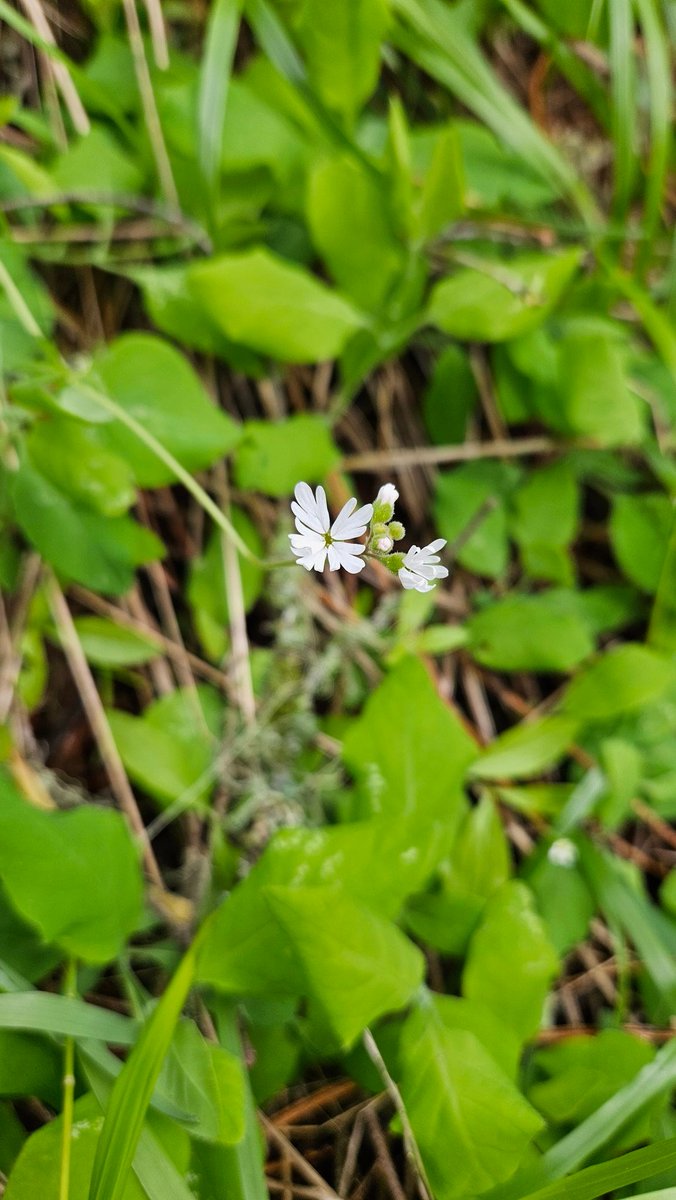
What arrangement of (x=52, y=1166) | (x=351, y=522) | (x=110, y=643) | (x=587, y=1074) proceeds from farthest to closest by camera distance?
(x=110, y=643), (x=587, y=1074), (x=52, y=1166), (x=351, y=522)

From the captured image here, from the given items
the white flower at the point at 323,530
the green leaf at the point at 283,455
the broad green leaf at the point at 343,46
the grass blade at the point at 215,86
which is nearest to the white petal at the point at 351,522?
the white flower at the point at 323,530

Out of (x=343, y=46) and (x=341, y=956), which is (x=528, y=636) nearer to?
(x=341, y=956)

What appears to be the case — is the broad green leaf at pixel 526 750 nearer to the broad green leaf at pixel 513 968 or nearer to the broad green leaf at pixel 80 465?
the broad green leaf at pixel 513 968

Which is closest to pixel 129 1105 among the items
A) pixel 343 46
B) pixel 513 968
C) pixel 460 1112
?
pixel 460 1112

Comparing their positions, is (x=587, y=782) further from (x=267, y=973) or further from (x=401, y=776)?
(x=267, y=973)

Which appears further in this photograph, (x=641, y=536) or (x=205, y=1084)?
(x=641, y=536)

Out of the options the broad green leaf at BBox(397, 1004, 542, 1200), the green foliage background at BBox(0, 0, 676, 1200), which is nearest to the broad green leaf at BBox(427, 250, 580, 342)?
the green foliage background at BBox(0, 0, 676, 1200)

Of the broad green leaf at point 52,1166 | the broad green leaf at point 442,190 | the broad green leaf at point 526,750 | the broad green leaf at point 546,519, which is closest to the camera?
the broad green leaf at point 52,1166
